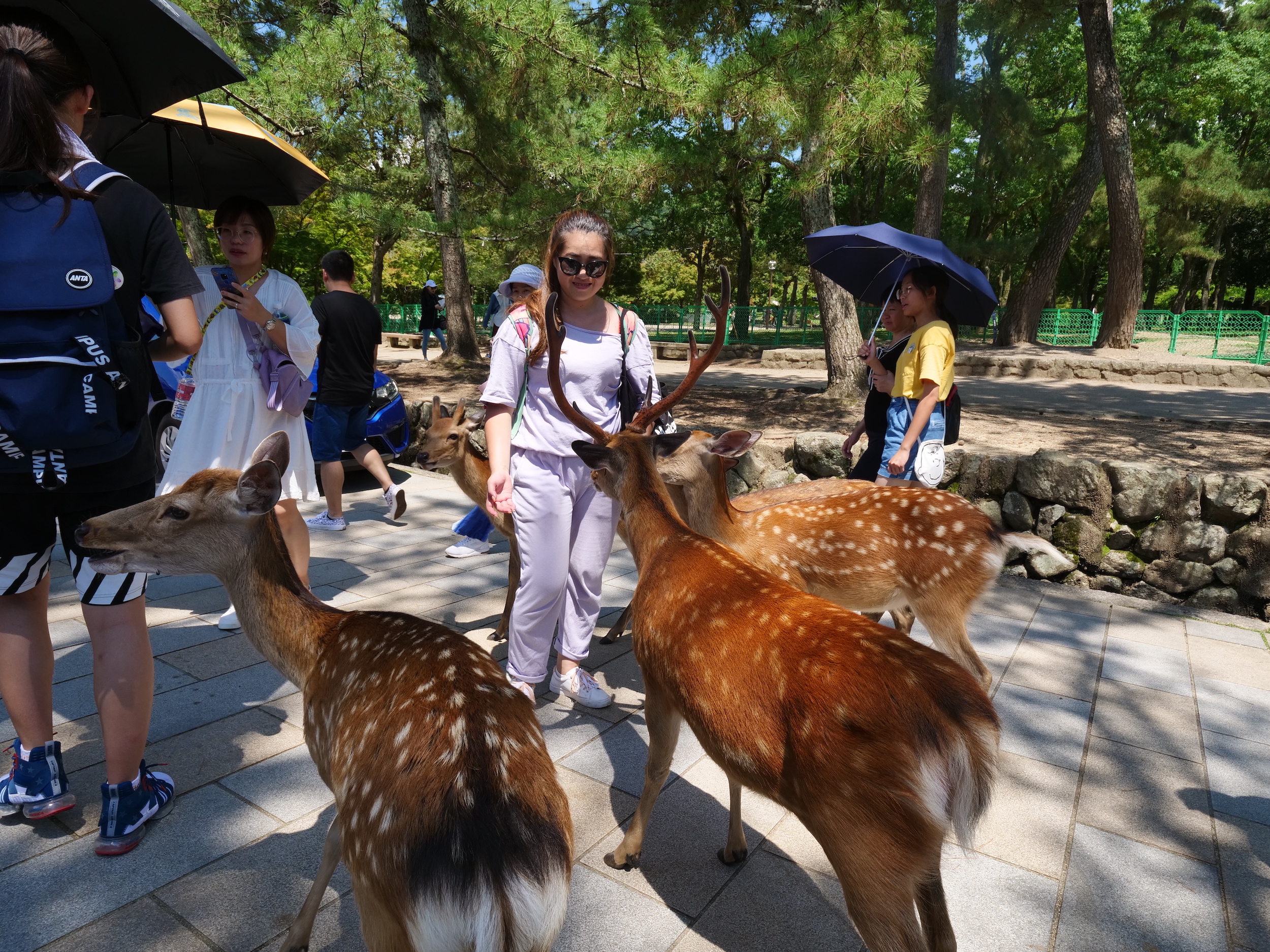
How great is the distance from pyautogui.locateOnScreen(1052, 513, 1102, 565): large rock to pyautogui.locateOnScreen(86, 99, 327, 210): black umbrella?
17.6 feet

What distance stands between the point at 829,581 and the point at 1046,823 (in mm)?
1257

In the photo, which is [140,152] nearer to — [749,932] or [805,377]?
[749,932]

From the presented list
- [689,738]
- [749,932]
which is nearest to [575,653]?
[689,738]

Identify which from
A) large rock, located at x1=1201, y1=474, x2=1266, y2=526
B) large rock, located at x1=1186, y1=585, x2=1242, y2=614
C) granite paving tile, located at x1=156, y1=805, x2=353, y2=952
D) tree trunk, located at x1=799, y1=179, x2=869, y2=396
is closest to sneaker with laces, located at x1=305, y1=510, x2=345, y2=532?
granite paving tile, located at x1=156, y1=805, x2=353, y2=952

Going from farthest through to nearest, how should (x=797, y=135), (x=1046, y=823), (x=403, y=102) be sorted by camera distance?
(x=403, y=102) < (x=797, y=135) < (x=1046, y=823)

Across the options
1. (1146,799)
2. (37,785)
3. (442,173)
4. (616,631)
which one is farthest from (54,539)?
(442,173)

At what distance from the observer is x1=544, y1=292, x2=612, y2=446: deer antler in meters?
2.87

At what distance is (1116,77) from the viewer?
543 inches

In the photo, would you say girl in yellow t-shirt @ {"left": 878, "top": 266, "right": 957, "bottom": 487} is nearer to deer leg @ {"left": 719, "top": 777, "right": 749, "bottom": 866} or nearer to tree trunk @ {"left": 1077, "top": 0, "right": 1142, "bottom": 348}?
deer leg @ {"left": 719, "top": 777, "right": 749, "bottom": 866}

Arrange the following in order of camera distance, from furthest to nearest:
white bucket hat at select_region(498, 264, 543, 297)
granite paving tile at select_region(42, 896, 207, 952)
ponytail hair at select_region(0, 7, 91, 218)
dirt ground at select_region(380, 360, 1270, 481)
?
dirt ground at select_region(380, 360, 1270, 481) < white bucket hat at select_region(498, 264, 543, 297) < granite paving tile at select_region(42, 896, 207, 952) < ponytail hair at select_region(0, 7, 91, 218)

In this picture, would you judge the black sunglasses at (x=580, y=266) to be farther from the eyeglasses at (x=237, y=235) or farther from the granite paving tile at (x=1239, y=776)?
the granite paving tile at (x=1239, y=776)

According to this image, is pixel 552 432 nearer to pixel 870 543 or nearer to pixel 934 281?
pixel 870 543

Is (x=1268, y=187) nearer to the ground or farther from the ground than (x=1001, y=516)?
farther from the ground

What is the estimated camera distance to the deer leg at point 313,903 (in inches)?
79.9
